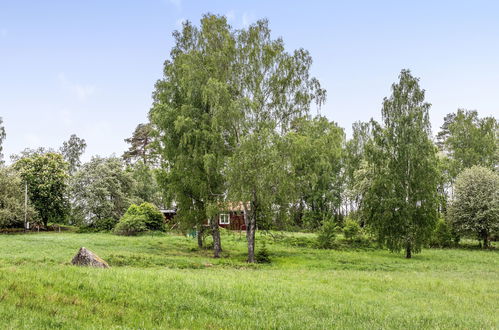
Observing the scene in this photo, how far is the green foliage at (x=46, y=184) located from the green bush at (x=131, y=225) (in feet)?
47.7

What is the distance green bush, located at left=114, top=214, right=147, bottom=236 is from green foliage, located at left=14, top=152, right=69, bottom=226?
1453cm

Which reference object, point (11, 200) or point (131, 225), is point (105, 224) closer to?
point (131, 225)

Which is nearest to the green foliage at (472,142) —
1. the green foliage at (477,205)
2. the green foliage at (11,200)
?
the green foliage at (477,205)

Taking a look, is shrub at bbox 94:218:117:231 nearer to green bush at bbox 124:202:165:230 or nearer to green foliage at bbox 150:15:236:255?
green bush at bbox 124:202:165:230

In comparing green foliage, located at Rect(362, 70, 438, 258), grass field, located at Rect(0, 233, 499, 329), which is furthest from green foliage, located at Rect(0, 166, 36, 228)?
green foliage, located at Rect(362, 70, 438, 258)

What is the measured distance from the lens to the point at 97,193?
49906 mm

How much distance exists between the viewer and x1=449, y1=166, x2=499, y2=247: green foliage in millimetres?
39562

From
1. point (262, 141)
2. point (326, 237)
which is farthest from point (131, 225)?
point (262, 141)

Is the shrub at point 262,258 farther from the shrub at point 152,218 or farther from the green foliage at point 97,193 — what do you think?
the green foliage at point 97,193

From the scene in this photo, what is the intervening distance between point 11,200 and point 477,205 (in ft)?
171

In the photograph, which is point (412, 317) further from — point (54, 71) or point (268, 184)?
point (54, 71)

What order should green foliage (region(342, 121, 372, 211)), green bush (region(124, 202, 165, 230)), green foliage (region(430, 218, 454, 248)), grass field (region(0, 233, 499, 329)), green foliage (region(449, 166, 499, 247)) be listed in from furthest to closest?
green foliage (region(342, 121, 372, 211)), green bush (region(124, 202, 165, 230)), green foliage (region(430, 218, 454, 248)), green foliage (region(449, 166, 499, 247)), grass field (region(0, 233, 499, 329))

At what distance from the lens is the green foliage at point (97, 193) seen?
163 ft

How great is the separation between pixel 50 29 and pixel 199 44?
401 inches
